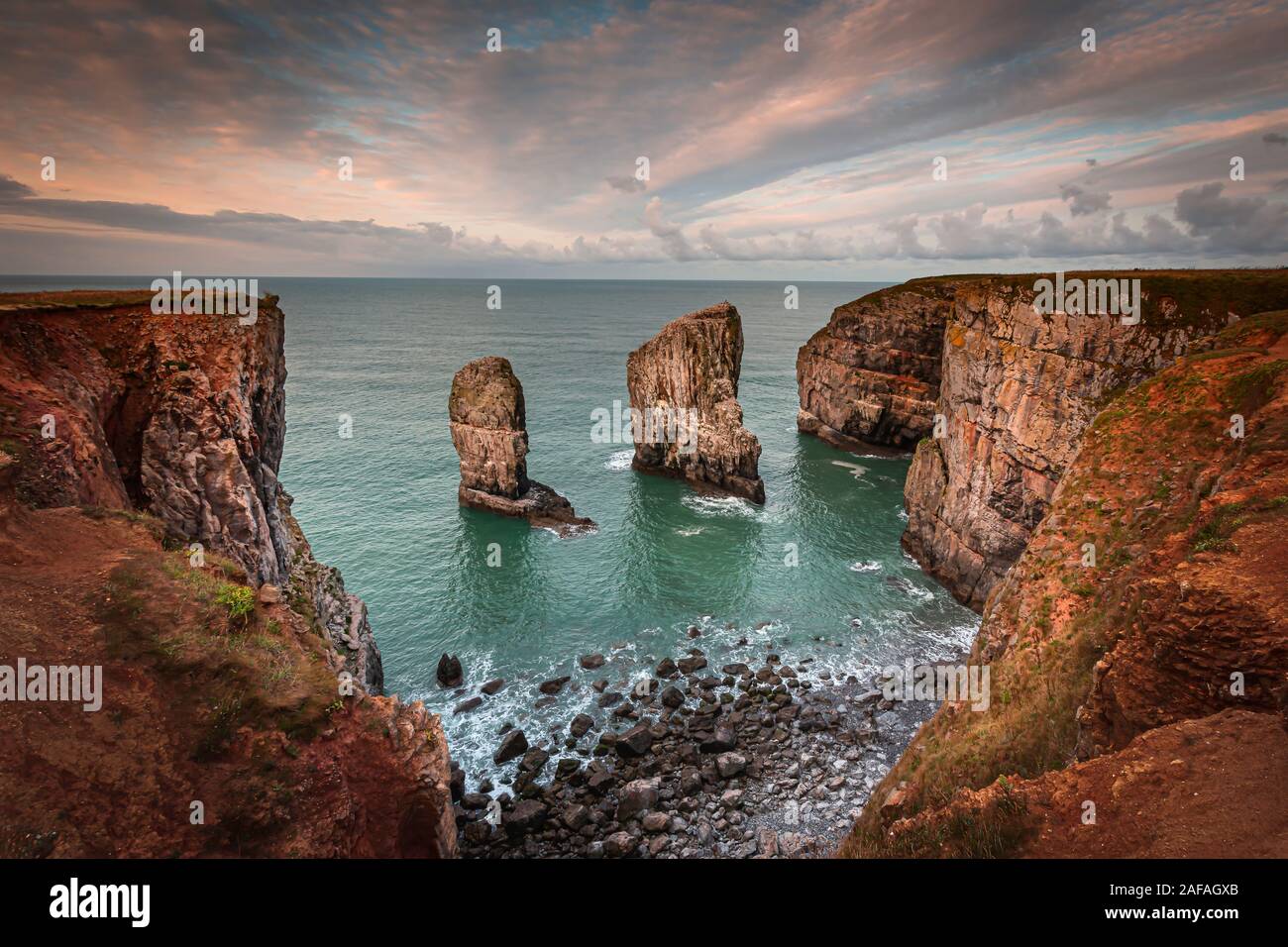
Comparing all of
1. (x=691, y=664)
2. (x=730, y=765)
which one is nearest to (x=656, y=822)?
(x=730, y=765)

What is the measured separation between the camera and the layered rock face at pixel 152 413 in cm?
1884

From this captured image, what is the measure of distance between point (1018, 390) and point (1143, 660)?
30531mm

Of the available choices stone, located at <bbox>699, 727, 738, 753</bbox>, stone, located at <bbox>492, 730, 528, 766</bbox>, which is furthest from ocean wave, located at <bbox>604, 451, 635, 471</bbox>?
stone, located at <bbox>699, 727, 738, 753</bbox>

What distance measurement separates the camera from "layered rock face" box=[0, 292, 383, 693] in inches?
742

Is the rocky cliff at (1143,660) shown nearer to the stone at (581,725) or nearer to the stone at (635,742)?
the stone at (635,742)

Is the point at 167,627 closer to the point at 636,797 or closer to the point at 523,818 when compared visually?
the point at 523,818

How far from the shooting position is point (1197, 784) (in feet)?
32.5

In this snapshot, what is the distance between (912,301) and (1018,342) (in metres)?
35.2

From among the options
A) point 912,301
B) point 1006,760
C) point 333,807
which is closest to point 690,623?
point 1006,760

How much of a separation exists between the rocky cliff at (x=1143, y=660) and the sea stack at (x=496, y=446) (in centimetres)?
3719

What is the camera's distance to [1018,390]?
38.7m

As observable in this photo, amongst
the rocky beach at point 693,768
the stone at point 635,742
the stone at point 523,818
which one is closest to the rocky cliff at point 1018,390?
the rocky beach at point 693,768
